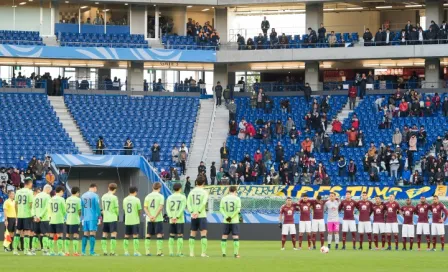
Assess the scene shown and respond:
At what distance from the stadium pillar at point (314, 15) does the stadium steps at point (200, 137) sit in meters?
7.86

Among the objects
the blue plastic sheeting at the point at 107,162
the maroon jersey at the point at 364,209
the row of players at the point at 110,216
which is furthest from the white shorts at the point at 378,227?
the blue plastic sheeting at the point at 107,162

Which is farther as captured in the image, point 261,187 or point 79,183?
point 79,183

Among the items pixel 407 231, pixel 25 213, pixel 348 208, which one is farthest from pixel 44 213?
pixel 407 231

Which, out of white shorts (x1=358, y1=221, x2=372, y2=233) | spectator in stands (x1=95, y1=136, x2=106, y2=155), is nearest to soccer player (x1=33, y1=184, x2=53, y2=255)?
white shorts (x1=358, y1=221, x2=372, y2=233)

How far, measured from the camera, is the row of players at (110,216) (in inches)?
1192

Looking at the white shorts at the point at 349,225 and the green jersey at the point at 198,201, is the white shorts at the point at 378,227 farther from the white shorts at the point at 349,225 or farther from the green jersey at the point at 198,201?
the green jersey at the point at 198,201

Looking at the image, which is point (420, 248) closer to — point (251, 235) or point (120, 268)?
point (251, 235)

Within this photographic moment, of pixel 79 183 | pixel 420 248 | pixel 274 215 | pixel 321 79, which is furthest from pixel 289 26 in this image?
pixel 420 248

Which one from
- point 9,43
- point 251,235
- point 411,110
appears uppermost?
point 9,43

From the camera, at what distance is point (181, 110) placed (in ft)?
211

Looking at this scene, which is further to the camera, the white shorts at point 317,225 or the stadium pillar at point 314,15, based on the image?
the stadium pillar at point 314,15

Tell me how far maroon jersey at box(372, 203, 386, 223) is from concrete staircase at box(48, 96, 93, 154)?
22625 mm

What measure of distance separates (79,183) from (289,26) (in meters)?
19.8

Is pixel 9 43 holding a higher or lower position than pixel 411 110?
higher
